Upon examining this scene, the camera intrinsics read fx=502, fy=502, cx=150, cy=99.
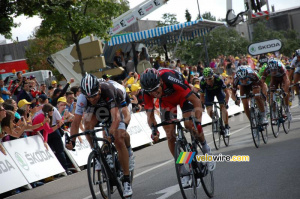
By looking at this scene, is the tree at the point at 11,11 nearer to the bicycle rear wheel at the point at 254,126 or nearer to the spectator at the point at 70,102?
the spectator at the point at 70,102

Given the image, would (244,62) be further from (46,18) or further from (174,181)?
(174,181)

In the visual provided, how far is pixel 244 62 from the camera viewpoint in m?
32.5

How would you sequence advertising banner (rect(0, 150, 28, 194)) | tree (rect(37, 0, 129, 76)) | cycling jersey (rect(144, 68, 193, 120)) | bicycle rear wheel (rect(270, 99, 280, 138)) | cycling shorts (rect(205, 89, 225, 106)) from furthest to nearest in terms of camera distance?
tree (rect(37, 0, 129, 76)), cycling shorts (rect(205, 89, 225, 106)), bicycle rear wheel (rect(270, 99, 280, 138)), advertising banner (rect(0, 150, 28, 194)), cycling jersey (rect(144, 68, 193, 120))

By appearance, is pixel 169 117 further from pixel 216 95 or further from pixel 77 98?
pixel 216 95

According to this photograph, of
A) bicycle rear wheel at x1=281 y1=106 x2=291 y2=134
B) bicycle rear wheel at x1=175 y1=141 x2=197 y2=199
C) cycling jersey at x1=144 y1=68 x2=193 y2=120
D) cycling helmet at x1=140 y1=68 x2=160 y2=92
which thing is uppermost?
cycling helmet at x1=140 y1=68 x2=160 y2=92

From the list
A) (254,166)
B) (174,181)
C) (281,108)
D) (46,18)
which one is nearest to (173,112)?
(174,181)

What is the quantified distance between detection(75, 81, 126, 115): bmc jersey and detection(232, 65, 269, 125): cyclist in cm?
543

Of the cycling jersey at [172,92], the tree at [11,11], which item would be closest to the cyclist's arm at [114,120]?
the cycling jersey at [172,92]

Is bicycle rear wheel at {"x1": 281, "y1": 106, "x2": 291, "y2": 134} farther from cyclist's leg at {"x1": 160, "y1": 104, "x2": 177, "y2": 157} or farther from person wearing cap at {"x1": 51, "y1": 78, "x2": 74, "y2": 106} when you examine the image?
person wearing cap at {"x1": 51, "y1": 78, "x2": 74, "y2": 106}

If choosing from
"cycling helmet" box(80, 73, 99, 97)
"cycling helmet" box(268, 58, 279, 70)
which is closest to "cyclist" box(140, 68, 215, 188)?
"cycling helmet" box(80, 73, 99, 97)

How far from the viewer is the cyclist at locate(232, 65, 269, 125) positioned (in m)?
12.6

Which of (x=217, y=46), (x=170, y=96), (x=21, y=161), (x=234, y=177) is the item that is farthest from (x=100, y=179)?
(x=217, y=46)

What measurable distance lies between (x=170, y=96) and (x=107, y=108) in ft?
3.39

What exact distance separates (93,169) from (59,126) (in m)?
6.31
